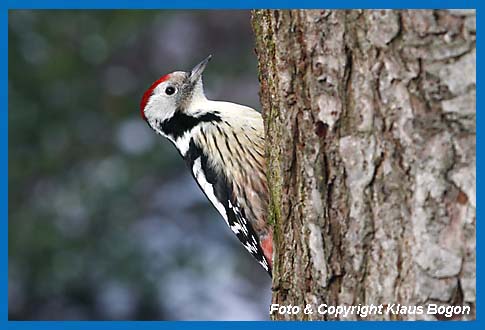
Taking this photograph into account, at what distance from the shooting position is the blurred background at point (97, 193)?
453 cm


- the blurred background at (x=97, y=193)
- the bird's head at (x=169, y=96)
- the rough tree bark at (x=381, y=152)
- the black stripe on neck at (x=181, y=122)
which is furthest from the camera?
the blurred background at (x=97, y=193)

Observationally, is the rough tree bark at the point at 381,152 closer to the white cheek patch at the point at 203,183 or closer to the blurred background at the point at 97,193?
the white cheek patch at the point at 203,183

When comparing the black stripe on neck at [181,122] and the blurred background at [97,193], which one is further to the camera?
the blurred background at [97,193]

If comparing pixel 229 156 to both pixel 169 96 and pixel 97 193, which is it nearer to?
pixel 169 96

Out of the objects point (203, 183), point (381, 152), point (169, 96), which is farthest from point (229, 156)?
point (381, 152)

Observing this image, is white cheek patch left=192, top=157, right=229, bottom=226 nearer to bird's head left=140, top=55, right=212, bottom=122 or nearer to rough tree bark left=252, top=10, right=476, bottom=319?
bird's head left=140, top=55, right=212, bottom=122

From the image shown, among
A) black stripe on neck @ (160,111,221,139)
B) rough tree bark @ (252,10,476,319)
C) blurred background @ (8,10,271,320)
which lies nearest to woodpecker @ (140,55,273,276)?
black stripe on neck @ (160,111,221,139)

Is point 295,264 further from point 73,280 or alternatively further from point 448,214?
point 73,280

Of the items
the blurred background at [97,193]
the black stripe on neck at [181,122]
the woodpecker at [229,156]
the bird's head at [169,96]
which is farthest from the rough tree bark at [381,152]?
the blurred background at [97,193]

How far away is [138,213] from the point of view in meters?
4.84

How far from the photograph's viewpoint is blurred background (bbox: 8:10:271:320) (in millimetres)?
4527

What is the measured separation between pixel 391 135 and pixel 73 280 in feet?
11.0

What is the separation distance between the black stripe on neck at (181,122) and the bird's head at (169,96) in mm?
27

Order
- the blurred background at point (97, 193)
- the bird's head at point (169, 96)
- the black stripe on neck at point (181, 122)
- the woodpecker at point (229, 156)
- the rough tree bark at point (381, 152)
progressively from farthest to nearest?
the blurred background at point (97, 193)
the bird's head at point (169, 96)
the black stripe on neck at point (181, 122)
the woodpecker at point (229, 156)
the rough tree bark at point (381, 152)
